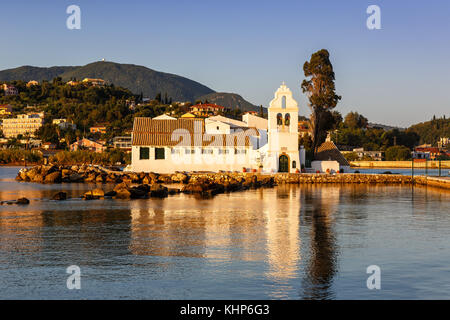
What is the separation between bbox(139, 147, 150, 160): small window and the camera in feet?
198

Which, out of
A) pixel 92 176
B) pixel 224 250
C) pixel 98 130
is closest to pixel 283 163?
pixel 92 176

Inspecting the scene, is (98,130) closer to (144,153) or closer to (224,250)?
(144,153)

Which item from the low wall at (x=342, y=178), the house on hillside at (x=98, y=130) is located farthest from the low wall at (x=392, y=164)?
the house on hillside at (x=98, y=130)

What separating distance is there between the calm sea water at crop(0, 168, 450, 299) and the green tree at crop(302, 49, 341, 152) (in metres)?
26.4

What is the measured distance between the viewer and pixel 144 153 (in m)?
60.6

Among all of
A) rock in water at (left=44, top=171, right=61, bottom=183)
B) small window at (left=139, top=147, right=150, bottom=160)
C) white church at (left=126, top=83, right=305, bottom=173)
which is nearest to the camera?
white church at (left=126, top=83, right=305, bottom=173)

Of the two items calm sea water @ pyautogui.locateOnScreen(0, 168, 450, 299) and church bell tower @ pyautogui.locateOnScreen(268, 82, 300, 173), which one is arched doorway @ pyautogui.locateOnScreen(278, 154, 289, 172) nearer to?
church bell tower @ pyautogui.locateOnScreen(268, 82, 300, 173)

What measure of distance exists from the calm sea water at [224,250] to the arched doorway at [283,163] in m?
21.8

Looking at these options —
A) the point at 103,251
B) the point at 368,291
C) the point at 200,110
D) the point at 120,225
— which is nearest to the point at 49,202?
the point at 120,225

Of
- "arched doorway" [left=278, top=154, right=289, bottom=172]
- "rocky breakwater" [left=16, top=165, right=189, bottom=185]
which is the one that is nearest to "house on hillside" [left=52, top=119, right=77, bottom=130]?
"rocky breakwater" [left=16, top=165, right=189, bottom=185]

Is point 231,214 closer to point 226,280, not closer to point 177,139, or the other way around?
point 226,280

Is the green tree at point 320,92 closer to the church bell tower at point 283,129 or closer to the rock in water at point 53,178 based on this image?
the church bell tower at point 283,129

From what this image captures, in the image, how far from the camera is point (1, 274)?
1608 cm
